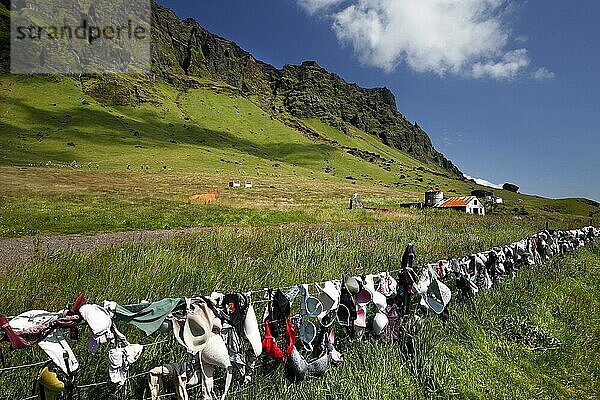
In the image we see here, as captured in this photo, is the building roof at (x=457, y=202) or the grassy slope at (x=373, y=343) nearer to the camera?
the grassy slope at (x=373, y=343)

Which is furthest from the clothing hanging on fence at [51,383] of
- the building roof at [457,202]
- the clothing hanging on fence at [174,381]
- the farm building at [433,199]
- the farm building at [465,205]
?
the farm building at [433,199]

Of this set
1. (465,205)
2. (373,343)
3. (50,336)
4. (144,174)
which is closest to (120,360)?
(50,336)

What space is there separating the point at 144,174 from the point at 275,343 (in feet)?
271

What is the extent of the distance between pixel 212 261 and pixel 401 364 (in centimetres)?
481

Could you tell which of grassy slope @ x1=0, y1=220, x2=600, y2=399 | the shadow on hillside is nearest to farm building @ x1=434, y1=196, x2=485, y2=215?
grassy slope @ x1=0, y1=220, x2=600, y2=399

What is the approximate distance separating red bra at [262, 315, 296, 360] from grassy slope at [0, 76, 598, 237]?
20831 millimetres

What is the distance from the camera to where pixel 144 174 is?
7906cm

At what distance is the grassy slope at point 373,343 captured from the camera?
14.5 ft

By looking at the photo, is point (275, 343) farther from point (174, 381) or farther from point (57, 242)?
point (57, 242)

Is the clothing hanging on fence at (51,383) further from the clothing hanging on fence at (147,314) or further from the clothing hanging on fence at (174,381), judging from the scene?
the clothing hanging on fence at (174,381)

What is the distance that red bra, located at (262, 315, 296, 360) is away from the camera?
4.23 metres

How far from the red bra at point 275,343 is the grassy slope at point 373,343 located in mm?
299

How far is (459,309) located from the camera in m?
6.84

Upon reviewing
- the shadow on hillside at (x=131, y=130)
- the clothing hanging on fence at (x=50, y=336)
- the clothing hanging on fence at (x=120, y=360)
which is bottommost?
the clothing hanging on fence at (x=120, y=360)
